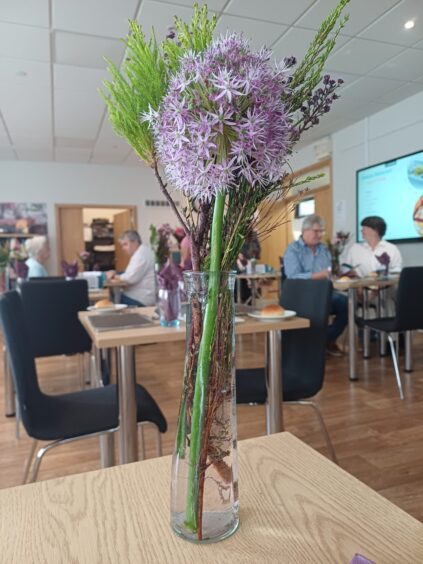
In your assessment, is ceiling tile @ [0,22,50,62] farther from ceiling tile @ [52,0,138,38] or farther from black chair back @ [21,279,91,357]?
black chair back @ [21,279,91,357]

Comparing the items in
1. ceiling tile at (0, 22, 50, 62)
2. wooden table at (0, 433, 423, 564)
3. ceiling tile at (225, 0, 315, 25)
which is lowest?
wooden table at (0, 433, 423, 564)

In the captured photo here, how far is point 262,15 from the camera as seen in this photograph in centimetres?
329

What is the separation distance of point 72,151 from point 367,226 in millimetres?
5021

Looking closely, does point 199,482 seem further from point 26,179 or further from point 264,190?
point 26,179

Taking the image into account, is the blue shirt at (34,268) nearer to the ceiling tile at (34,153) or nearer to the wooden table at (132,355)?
the wooden table at (132,355)

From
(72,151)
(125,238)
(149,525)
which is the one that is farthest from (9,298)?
(72,151)

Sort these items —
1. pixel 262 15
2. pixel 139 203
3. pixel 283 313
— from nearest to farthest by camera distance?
pixel 283 313 < pixel 262 15 < pixel 139 203

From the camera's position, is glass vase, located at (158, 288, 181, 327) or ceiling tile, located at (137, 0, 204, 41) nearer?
glass vase, located at (158, 288, 181, 327)

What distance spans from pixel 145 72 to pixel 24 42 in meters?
3.84

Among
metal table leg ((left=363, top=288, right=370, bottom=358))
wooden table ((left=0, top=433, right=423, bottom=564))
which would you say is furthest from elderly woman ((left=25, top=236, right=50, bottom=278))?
wooden table ((left=0, top=433, right=423, bottom=564))

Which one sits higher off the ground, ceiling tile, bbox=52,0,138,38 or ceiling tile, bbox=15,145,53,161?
ceiling tile, bbox=52,0,138,38

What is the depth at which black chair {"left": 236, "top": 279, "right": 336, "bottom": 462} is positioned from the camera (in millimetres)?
1750

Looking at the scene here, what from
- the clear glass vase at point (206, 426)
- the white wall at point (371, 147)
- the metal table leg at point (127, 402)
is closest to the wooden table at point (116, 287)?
the metal table leg at point (127, 402)

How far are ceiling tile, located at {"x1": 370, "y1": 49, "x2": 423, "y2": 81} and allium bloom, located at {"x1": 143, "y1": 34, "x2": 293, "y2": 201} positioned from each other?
13.9 ft
